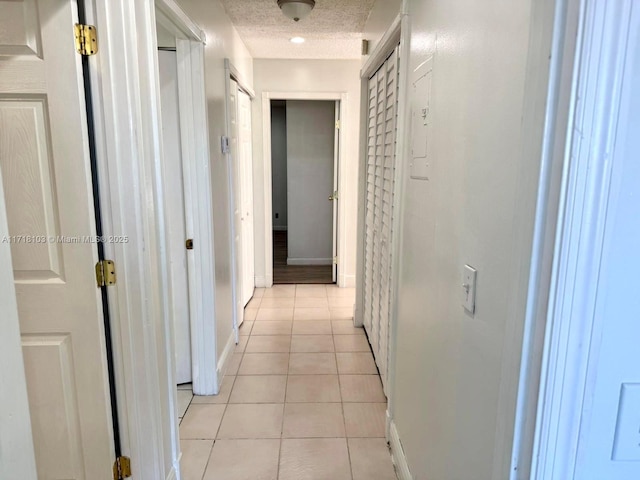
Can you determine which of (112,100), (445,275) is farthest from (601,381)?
(112,100)

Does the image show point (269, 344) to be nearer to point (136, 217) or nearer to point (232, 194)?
point (232, 194)

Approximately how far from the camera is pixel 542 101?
1.89ft

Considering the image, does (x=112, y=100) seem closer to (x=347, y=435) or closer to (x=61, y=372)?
(x=61, y=372)

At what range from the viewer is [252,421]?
2297mm

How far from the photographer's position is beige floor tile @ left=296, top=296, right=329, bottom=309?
417 cm

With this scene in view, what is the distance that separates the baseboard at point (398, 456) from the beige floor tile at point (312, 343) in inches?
46.7

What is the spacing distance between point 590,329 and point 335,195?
4.09 meters

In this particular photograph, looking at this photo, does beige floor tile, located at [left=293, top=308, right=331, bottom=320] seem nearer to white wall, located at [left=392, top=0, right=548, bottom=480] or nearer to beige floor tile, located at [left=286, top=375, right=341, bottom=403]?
beige floor tile, located at [left=286, top=375, right=341, bottom=403]

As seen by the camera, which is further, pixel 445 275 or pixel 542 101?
pixel 445 275

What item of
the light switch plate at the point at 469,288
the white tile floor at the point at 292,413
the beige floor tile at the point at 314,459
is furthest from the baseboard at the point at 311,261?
the light switch plate at the point at 469,288

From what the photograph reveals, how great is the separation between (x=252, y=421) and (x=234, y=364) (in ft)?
2.30

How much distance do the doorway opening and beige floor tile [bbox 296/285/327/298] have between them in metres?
0.17

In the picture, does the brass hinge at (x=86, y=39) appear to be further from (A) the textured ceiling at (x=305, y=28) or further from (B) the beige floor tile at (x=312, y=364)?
(B) the beige floor tile at (x=312, y=364)

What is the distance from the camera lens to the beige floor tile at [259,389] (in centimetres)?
251
